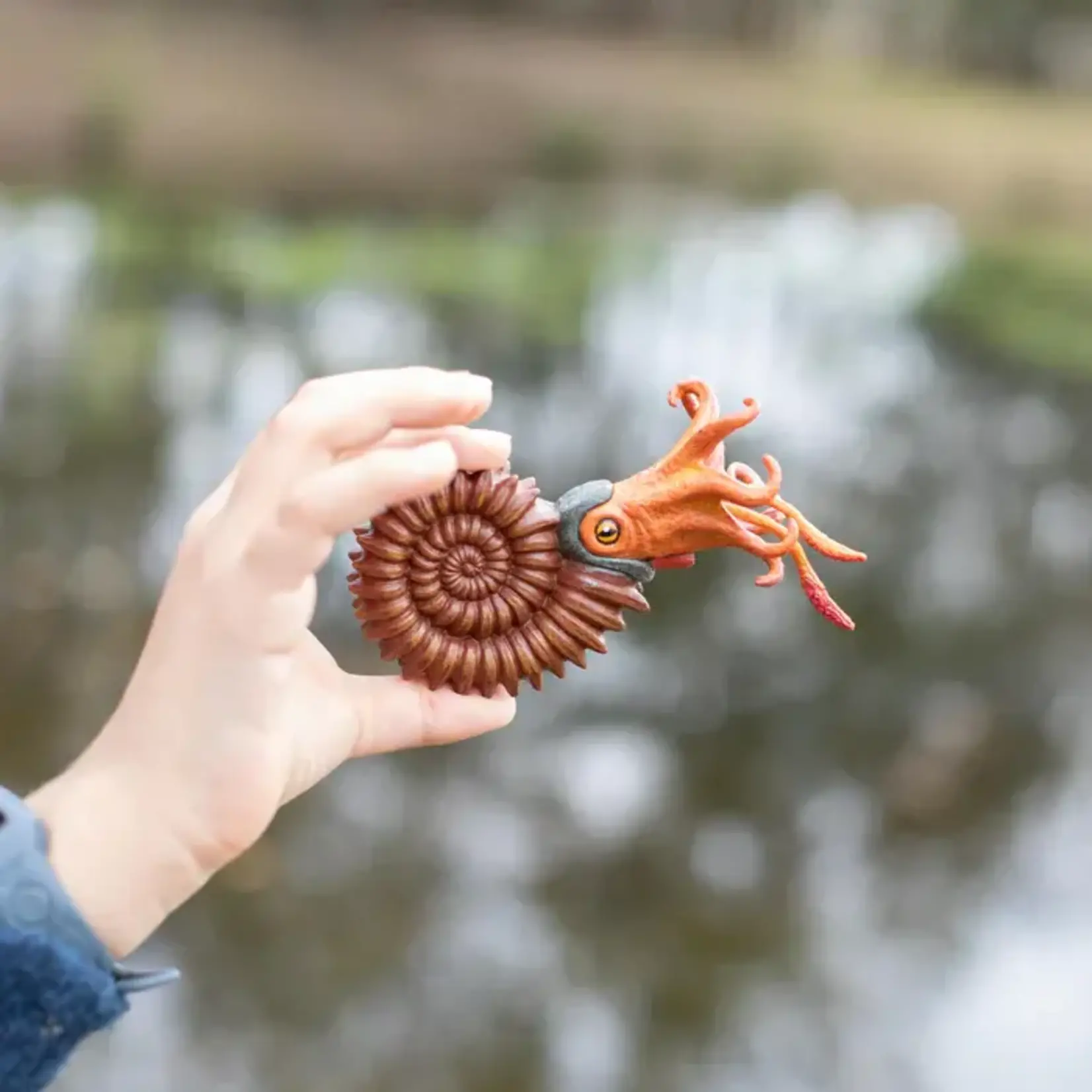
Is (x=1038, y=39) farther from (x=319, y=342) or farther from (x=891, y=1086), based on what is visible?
(x=891, y=1086)

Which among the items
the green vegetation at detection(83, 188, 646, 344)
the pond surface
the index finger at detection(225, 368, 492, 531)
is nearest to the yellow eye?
the index finger at detection(225, 368, 492, 531)

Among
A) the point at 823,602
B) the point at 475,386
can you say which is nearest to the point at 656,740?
the point at 823,602

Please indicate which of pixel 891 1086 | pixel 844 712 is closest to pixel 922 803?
pixel 844 712

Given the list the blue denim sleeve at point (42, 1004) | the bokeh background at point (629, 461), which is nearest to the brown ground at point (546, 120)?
the bokeh background at point (629, 461)

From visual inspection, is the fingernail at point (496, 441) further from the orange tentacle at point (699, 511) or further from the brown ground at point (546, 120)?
the brown ground at point (546, 120)

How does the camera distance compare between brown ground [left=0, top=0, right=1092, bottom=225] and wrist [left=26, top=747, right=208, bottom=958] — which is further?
brown ground [left=0, top=0, right=1092, bottom=225]

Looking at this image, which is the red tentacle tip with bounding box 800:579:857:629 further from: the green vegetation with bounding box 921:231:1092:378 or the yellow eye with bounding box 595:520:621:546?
the green vegetation with bounding box 921:231:1092:378

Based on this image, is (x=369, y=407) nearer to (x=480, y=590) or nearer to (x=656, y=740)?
(x=480, y=590)
